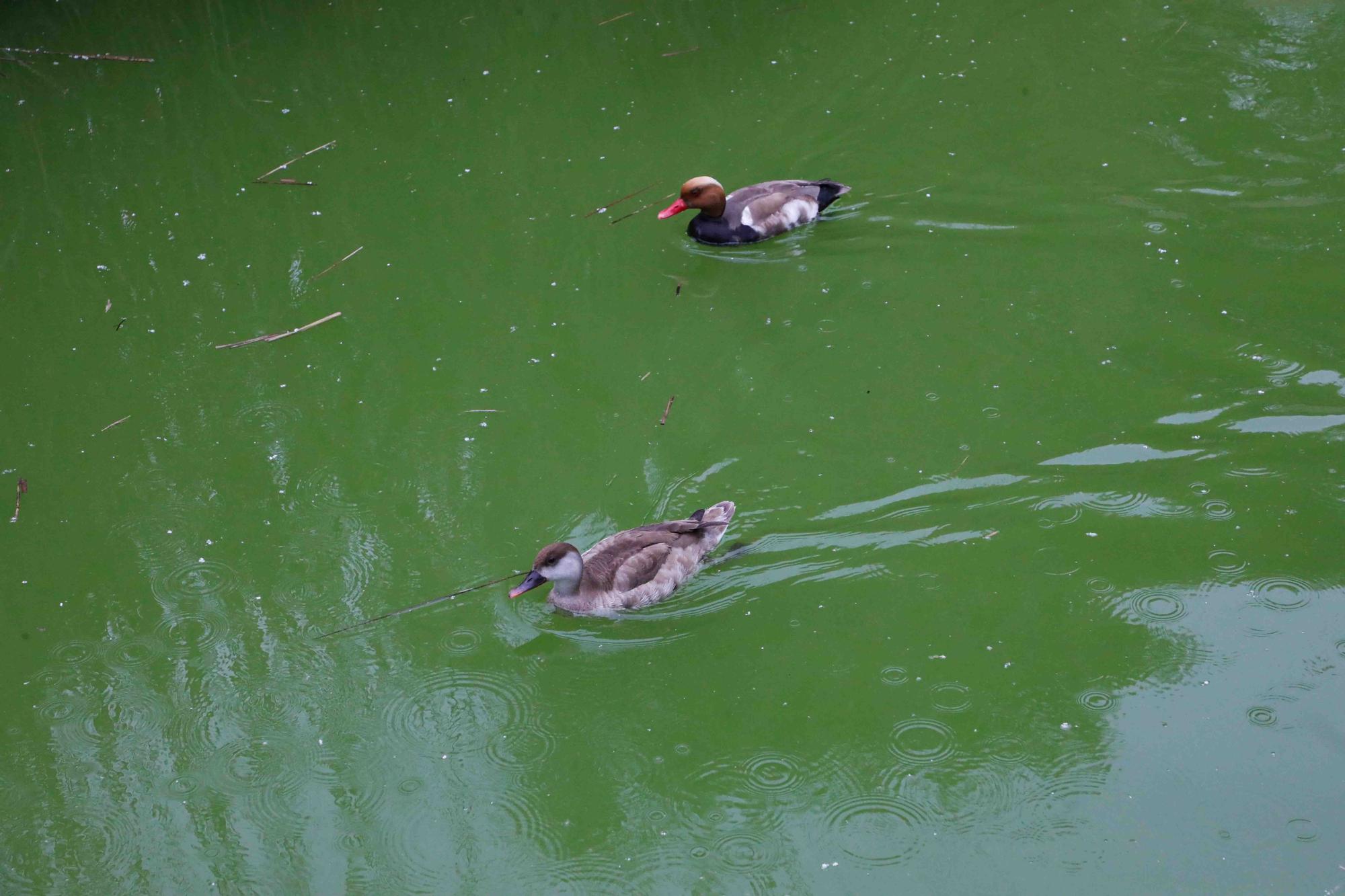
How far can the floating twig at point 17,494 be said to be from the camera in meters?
5.84

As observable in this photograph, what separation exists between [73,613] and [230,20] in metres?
7.34

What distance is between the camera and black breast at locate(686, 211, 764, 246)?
24.5 ft

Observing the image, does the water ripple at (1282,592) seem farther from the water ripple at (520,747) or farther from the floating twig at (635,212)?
the floating twig at (635,212)

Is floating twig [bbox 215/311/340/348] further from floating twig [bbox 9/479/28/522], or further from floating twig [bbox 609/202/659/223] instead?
floating twig [bbox 609/202/659/223]

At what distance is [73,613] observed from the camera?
17.7 feet

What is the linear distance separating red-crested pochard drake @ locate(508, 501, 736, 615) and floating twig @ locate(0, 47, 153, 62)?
25.3 ft

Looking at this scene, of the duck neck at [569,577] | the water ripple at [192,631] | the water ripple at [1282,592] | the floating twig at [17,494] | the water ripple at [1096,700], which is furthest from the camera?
the floating twig at [17,494]

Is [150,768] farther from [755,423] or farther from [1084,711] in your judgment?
[1084,711]

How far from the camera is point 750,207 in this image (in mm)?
7414

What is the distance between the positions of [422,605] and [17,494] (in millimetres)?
2434

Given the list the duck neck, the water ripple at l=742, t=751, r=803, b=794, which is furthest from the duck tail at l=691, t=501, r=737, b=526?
the water ripple at l=742, t=751, r=803, b=794

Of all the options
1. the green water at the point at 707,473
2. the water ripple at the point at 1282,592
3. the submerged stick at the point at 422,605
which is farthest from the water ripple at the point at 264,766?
the water ripple at the point at 1282,592

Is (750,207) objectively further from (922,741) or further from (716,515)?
(922,741)

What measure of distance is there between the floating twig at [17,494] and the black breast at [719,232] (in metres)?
4.27
